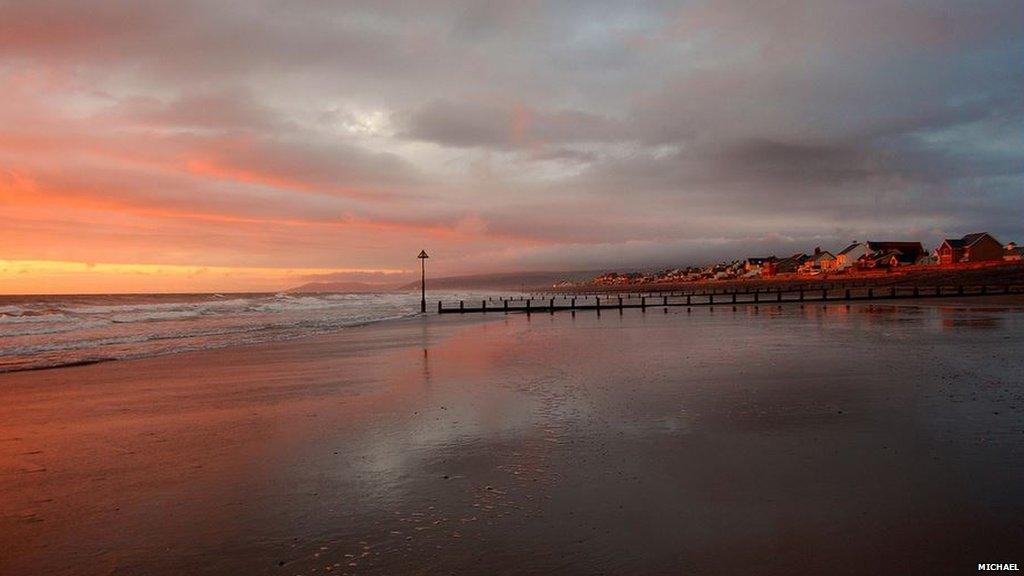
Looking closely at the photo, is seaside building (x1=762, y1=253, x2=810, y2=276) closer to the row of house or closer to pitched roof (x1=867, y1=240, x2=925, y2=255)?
the row of house

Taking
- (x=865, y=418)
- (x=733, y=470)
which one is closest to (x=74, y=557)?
(x=733, y=470)

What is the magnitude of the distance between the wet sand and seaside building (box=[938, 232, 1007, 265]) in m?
93.6

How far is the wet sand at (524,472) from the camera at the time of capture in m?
4.87

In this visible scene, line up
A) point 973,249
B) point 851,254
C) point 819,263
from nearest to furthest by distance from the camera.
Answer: point 973,249
point 851,254
point 819,263

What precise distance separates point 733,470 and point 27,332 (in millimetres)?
38503

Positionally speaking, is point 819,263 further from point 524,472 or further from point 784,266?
point 524,472

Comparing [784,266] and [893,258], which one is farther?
[784,266]

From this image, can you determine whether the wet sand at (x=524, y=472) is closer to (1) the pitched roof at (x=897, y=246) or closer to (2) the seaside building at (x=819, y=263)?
(1) the pitched roof at (x=897, y=246)

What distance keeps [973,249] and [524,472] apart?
108 meters

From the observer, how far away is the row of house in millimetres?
87750

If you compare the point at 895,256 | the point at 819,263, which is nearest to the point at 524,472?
the point at 895,256

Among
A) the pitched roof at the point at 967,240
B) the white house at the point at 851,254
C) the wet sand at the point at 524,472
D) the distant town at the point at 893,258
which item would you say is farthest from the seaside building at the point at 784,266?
the wet sand at the point at 524,472

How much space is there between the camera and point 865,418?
9234 millimetres

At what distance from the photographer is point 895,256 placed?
333ft
